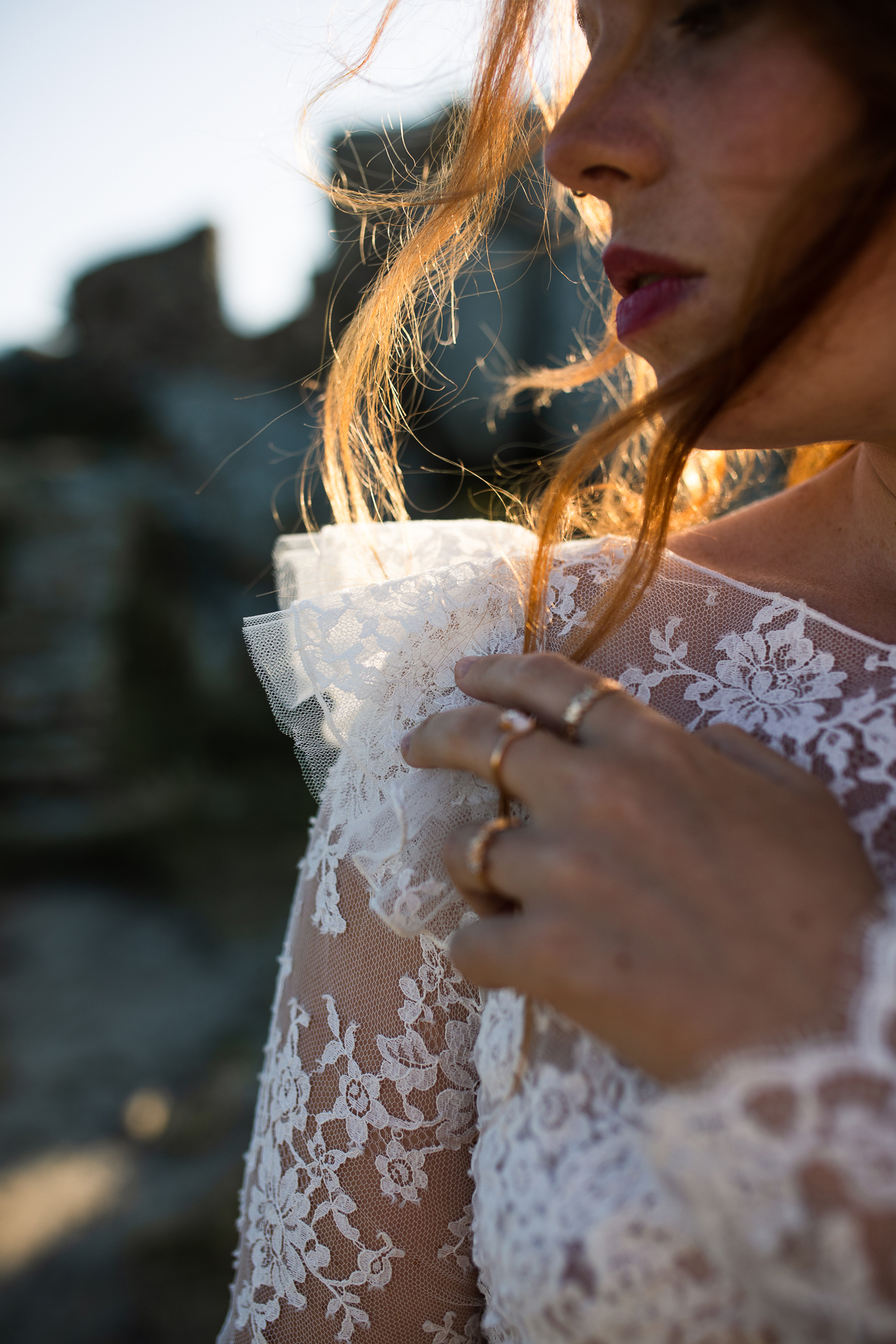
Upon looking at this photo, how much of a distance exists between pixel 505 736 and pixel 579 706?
0.07 m

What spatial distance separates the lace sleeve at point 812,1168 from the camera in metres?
0.56

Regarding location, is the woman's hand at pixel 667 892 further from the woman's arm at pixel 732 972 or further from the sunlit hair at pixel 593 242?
the sunlit hair at pixel 593 242

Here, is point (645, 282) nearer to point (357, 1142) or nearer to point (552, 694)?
point (552, 694)

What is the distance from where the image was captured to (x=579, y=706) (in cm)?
76

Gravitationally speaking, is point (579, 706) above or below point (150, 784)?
above

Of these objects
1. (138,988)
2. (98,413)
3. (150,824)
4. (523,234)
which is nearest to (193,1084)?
(138,988)

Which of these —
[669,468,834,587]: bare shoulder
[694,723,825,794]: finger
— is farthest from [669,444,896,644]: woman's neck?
[694,723,825,794]: finger

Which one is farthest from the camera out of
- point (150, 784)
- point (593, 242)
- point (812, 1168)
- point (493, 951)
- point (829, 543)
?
point (150, 784)

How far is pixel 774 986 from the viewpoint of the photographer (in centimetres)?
60

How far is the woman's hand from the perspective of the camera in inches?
24.0

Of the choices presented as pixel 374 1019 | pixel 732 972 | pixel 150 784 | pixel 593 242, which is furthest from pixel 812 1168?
pixel 150 784

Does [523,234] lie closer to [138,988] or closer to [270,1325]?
[138,988]

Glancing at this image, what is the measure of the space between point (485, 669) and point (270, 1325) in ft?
2.82

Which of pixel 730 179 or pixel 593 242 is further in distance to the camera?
pixel 593 242
